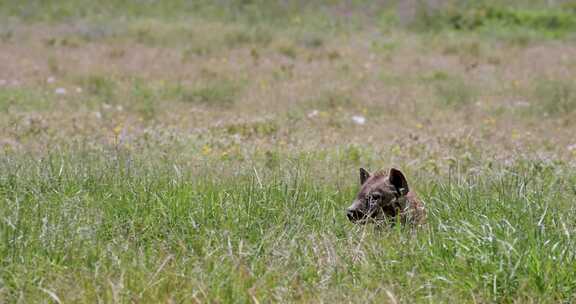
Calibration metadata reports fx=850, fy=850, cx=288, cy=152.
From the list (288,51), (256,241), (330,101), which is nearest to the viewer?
(256,241)

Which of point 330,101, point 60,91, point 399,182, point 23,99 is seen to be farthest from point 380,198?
point 60,91

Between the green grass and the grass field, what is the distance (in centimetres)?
1

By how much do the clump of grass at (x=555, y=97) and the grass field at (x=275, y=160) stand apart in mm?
42

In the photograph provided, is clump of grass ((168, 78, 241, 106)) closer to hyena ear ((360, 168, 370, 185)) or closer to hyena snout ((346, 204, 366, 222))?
hyena ear ((360, 168, 370, 185))

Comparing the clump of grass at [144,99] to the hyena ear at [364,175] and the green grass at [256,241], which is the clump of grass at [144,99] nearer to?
the green grass at [256,241]

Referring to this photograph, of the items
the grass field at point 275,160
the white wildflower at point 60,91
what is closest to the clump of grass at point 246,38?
the grass field at point 275,160

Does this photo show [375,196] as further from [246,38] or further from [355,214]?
[246,38]

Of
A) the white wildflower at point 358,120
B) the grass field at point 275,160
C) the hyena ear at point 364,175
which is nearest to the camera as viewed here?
the grass field at point 275,160

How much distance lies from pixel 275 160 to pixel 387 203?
7.02 ft

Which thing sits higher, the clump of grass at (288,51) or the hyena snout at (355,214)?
the hyena snout at (355,214)

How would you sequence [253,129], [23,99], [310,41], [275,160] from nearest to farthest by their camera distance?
1. [275,160]
2. [253,129]
3. [23,99]
4. [310,41]

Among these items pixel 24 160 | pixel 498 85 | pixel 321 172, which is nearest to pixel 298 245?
pixel 321 172

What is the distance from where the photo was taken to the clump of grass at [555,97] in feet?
34.8

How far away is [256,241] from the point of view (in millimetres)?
4758
